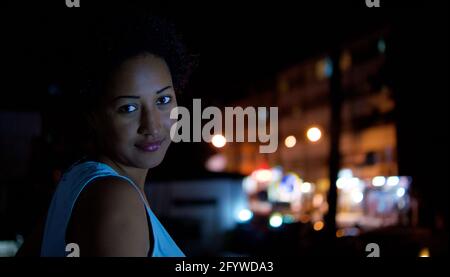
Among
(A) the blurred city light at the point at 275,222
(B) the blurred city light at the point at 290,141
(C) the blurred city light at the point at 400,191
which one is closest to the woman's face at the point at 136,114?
(A) the blurred city light at the point at 275,222

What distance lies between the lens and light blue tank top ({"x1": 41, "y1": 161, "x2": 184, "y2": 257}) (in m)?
1.41

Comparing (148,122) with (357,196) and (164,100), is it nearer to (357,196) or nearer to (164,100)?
(164,100)

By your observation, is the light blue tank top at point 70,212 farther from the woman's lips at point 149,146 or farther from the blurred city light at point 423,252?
the blurred city light at point 423,252

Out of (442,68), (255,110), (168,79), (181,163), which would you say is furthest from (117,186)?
(181,163)

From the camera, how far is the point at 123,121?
1.66 m

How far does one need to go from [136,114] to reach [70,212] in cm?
42

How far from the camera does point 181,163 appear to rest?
59.2 ft

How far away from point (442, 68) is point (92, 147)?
5359 mm

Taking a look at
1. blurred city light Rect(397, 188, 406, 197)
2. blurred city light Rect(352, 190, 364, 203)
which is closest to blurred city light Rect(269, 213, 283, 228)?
blurred city light Rect(397, 188, 406, 197)

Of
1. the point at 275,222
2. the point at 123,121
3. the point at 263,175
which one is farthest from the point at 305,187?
the point at 123,121

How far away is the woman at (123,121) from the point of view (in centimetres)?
140

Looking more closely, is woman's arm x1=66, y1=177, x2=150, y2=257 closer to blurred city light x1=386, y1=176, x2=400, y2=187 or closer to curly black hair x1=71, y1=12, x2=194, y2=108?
curly black hair x1=71, y1=12, x2=194, y2=108

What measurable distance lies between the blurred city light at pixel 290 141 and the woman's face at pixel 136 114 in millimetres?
44089
